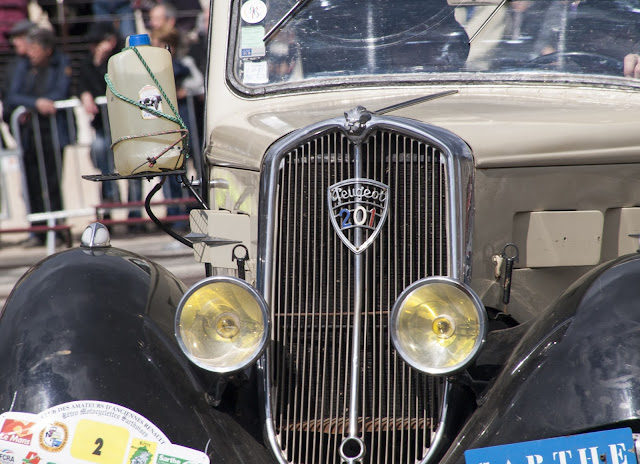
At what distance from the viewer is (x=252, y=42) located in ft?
14.1

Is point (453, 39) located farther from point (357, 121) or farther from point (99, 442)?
point (99, 442)

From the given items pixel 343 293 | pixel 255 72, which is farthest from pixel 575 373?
pixel 255 72

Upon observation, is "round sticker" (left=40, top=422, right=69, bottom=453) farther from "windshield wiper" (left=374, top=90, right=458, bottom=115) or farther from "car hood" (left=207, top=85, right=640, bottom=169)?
"windshield wiper" (left=374, top=90, right=458, bottom=115)

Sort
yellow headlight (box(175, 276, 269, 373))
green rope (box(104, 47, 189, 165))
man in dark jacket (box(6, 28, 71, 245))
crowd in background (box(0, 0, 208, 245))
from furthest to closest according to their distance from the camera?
man in dark jacket (box(6, 28, 71, 245)) < crowd in background (box(0, 0, 208, 245)) < green rope (box(104, 47, 189, 165)) < yellow headlight (box(175, 276, 269, 373))

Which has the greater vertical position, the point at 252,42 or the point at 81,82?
the point at 252,42

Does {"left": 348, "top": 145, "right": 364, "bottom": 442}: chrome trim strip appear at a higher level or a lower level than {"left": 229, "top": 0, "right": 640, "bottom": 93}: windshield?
lower

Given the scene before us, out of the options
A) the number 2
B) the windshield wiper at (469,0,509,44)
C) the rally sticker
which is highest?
the windshield wiper at (469,0,509,44)

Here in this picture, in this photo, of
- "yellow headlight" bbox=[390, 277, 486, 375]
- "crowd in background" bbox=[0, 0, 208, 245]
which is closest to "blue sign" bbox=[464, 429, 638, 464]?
"yellow headlight" bbox=[390, 277, 486, 375]

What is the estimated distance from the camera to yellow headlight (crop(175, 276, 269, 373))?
9.75 ft

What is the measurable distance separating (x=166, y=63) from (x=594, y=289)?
240 centimetres

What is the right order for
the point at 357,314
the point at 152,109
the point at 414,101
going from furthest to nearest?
1. the point at 152,109
2. the point at 414,101
3. the point at 357,314

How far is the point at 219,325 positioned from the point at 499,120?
1.44 metres

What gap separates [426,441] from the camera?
308 cm

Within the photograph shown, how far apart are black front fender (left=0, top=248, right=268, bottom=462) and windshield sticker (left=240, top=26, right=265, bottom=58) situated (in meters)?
1.40
